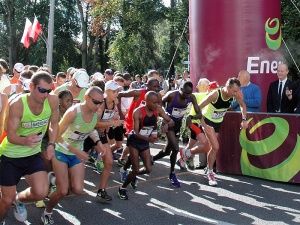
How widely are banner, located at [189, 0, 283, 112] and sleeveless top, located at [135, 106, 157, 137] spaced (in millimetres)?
3636

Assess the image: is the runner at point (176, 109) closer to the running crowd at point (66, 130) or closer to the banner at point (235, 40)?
the running crowd at point (66, 130)

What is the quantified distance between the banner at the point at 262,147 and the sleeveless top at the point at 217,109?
563 millimetres

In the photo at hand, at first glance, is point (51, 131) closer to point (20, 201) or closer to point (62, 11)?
point (20, 201)

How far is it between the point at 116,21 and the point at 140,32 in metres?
3.38

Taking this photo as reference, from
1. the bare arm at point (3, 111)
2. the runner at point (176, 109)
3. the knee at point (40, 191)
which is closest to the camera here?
the bare arm at point (3, 111)

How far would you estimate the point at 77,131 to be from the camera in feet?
17.5

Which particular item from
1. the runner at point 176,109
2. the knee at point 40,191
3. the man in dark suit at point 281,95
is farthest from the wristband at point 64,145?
the man in dark suit at point 281,95

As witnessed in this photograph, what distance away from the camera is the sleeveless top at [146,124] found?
6367mm

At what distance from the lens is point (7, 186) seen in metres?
4.50

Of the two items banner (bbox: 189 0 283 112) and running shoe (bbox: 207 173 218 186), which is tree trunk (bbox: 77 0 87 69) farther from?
running shoe (bbox: 207 173 218 186)

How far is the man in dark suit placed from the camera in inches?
335

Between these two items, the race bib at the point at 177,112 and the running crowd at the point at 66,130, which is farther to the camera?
the race bib at the point at 177,112

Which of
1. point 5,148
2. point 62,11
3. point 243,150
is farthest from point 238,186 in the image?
point 62,11

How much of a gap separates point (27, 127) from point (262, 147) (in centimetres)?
463
